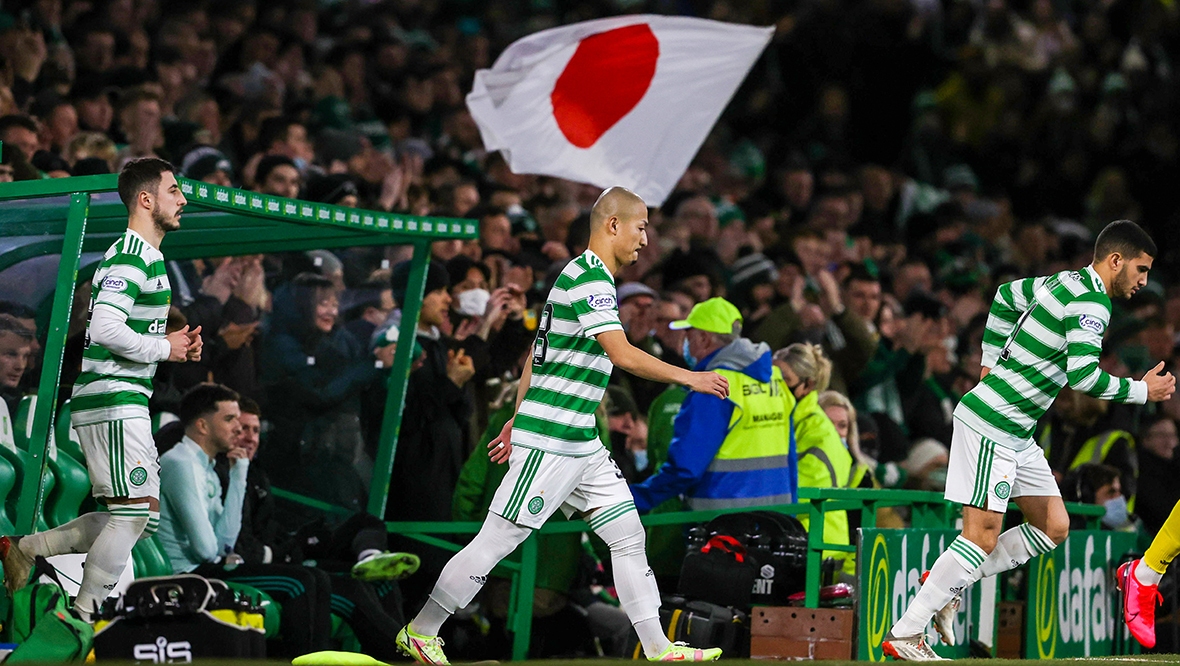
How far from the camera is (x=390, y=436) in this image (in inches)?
382

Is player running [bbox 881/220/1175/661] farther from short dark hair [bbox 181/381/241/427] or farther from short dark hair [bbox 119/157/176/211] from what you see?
short dark hair [bbox 119/157/176/211]

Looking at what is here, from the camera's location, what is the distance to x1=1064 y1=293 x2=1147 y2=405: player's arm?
287 inches

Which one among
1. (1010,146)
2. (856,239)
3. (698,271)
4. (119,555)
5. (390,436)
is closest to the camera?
(119,555)

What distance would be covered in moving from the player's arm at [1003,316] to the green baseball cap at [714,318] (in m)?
1.48

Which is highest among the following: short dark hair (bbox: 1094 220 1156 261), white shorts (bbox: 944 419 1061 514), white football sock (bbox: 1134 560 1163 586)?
short dark hair (bbox: 1094 220 1156 261)

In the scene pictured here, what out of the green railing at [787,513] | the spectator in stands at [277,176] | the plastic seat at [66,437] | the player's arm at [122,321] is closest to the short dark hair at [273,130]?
the spectator in stands at [277,176]

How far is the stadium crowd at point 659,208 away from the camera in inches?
379

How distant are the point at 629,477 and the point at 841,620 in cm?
219

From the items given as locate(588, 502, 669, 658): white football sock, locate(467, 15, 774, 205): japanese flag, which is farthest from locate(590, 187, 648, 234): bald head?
locate(467, 15, 774, 205): japanese flag

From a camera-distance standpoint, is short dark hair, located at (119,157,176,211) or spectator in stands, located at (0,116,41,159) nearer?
short dark hair, located at (119,157,176,211)

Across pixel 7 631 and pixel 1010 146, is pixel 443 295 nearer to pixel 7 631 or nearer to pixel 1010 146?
pixel 7 631

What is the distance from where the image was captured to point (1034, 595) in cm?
939

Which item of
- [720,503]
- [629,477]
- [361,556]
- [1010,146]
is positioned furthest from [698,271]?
[1010,146]

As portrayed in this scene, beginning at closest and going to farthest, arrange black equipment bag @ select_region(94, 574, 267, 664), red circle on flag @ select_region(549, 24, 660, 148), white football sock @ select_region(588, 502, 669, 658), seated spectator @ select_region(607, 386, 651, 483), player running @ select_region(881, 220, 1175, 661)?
1. black equipment bag @ select_region(94, 574, 267, 664)
2. white football sock @ select_region(588, 502, 669, 658)
3. player running @ select_region(881, 220, 1175, 661)
4. seated spectator @ select_region(607, 386, 651, 483)
5. red circle on flag @ select_region(549, 24, 660, 148)
